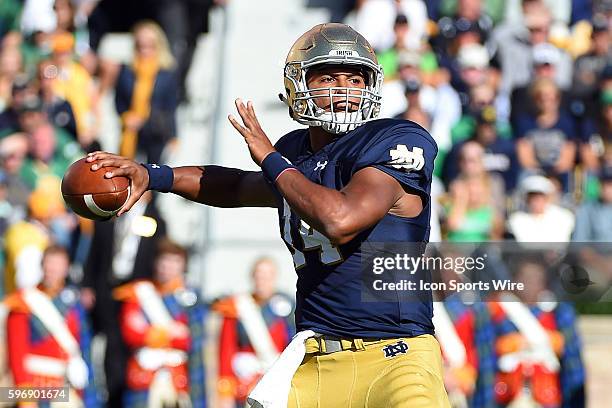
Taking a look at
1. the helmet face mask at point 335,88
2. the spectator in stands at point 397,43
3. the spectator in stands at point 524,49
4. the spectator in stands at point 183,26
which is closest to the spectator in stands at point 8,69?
the spectator in stands at point 183,26

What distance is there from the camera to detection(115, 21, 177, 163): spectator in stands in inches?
351

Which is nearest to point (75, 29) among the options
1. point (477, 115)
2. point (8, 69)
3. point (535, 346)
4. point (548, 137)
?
point (8, 69)

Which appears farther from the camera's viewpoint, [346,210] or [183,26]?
[183,26]

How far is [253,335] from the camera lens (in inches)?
295

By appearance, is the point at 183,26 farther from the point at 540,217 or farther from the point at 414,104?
the point at 540,217

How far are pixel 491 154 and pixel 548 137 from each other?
44 centimetres

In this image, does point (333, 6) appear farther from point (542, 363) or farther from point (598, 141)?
point (542, 363)

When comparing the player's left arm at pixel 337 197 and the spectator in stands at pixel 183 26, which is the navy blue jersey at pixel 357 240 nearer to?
the player's left arm at pixel 337 197

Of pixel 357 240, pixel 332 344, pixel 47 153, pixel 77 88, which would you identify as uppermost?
pixel 77 88

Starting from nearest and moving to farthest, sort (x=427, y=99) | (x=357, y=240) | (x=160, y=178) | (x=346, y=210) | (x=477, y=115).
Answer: (x=346, y=210) → (x=357, y=240) → (x=160, y=178) → (x=477, y=115) → (x=427, y=99)

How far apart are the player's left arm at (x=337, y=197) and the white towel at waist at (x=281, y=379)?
0.46 metres

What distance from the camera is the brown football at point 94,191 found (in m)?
4.25

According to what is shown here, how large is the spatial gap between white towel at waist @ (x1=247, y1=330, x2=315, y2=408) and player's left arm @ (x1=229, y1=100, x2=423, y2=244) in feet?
1.52

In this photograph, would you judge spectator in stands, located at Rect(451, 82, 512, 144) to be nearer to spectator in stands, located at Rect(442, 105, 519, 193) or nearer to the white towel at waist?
spectator in stands, located at Rect(442, 105, 519, 193)
